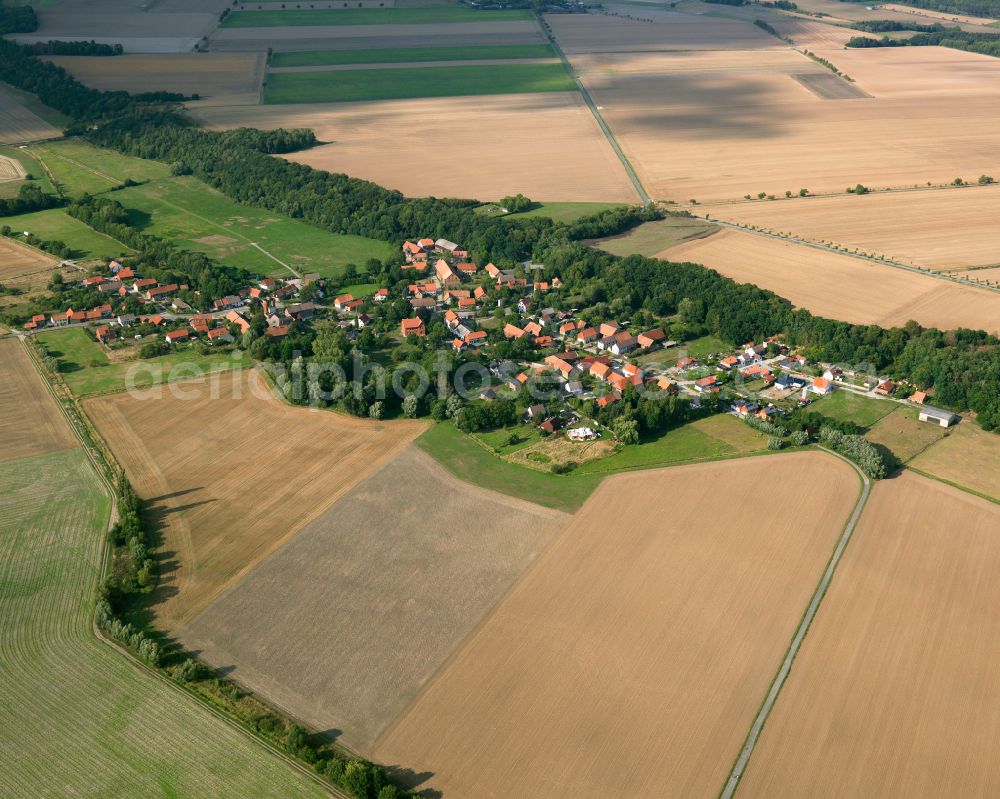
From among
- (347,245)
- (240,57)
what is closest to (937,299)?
(347,245)

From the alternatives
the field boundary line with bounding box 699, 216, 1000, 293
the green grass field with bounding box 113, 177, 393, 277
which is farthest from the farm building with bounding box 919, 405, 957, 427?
the green grass field with bounding box 113, 177, 393, 277

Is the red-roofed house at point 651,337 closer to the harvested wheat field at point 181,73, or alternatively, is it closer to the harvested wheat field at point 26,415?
the harvested wheat field at point 26,415

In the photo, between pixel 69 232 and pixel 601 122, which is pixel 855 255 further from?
pixel 69 232

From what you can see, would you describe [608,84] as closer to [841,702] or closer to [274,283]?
[274,283]

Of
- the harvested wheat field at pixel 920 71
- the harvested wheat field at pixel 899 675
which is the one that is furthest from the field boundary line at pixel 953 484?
the harvested wheat field at pixel 920 71

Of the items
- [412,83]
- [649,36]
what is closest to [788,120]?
[412,83]

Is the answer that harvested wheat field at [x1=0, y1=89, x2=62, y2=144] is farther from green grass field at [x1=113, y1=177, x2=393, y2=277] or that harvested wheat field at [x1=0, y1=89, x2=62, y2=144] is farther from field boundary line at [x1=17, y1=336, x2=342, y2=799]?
field boundary line at [x1=17, y1=336, x2=342, y2=799]
